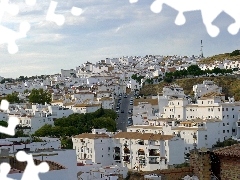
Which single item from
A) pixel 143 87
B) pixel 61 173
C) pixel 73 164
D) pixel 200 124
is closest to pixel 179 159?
pixel 200 124

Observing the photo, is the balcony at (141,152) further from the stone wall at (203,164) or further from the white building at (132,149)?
the stone wall at (203,164)

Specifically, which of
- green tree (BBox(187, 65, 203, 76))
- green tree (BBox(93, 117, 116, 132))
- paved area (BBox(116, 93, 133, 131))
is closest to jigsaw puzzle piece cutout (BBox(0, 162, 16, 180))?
green tree (BBox(93, 117, 116, 132))

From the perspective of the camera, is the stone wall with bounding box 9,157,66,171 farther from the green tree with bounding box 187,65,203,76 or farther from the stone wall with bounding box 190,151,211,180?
the green tree with bounding box 187,65,203,76

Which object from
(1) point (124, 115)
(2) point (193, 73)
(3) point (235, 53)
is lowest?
(1) point (124, 115)

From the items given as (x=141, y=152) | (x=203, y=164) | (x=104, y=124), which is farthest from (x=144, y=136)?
(x=203, y=164)

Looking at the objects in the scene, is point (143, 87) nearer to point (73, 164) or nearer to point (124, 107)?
point (124, 107)

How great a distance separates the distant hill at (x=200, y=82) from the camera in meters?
29.2

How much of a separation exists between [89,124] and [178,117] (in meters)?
4.15

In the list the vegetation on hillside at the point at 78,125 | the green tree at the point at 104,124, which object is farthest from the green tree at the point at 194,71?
the green tree at the point at 104,124

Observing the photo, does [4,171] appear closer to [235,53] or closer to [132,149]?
[132,149]

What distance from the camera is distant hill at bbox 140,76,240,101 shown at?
95.8ft

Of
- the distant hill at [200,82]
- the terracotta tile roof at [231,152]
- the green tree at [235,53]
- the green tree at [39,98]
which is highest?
the green tree at [235,53]

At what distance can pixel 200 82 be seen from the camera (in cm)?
3175

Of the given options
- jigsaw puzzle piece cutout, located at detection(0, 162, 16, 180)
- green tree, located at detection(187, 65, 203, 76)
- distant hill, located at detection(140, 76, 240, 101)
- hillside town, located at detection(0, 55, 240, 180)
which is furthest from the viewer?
green tree, located at detection(187, 65, 203, 76)
